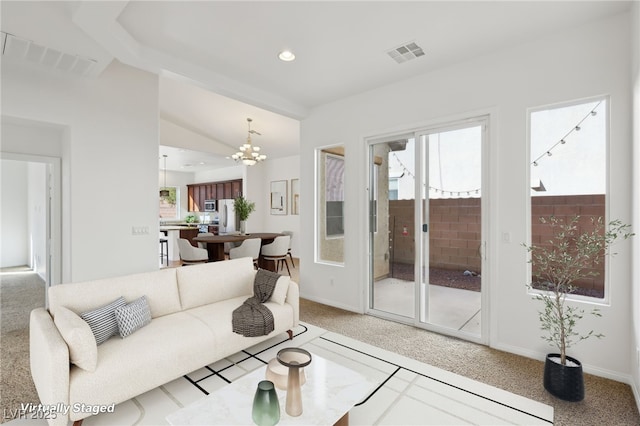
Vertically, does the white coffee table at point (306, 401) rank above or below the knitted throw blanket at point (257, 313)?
below

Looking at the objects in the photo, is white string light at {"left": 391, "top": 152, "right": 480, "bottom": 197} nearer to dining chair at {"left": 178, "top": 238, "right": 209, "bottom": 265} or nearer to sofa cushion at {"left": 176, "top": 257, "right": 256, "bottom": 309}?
sofa cushion at {"left": 176, "top": 257, "right": 256, "bottom": 309}

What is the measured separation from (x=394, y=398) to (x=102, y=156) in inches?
159

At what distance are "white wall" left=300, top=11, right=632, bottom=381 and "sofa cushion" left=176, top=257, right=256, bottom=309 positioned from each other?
1.48 metres

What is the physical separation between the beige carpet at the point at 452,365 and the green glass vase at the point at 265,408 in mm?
1815

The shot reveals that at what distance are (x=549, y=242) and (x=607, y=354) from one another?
3.18 feet

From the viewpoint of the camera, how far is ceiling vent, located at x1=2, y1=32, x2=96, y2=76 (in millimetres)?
2676

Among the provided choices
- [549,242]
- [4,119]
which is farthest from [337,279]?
[4,119]

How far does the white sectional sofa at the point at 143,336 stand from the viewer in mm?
1827

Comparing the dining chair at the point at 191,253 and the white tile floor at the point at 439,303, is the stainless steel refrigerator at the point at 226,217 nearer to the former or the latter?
the dining chair at the point at 191,253

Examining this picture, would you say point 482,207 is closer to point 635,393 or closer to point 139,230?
point 635,393

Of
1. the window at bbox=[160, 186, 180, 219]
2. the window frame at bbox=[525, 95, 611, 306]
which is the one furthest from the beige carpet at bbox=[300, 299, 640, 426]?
the window at bbox=[160, 186, 180, 219]

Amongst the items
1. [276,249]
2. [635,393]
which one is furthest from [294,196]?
[635,393]

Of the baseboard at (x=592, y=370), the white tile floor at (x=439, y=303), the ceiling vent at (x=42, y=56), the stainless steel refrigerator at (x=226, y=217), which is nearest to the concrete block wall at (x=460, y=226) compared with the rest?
the white tile floor at (x=439, y=303)

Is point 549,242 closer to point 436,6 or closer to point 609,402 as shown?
point 609,402
